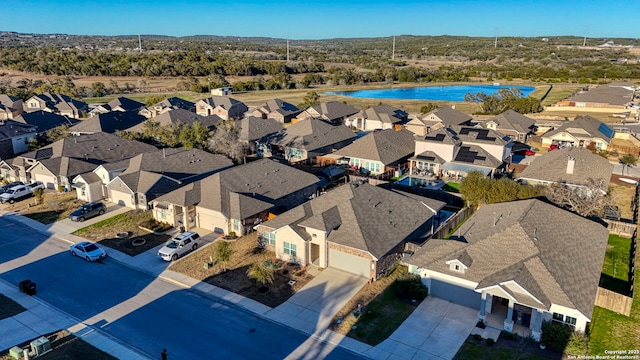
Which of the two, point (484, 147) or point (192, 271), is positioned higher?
point (484, 147)

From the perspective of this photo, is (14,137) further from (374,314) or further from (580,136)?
(580,136)

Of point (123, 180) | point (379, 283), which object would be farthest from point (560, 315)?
point (123, 180)

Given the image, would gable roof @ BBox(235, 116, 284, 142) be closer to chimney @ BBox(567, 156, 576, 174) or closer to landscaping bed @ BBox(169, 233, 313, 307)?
landscaping bed @ BBox(169, 233, 313, 307)

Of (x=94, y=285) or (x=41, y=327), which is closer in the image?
(x=41, y=327)

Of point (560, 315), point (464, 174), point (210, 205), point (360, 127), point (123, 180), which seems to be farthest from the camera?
point (360, 127)

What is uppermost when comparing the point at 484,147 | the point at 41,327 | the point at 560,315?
the point at 484,147

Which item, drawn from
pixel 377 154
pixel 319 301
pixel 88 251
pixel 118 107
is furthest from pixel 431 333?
pixel 118 107

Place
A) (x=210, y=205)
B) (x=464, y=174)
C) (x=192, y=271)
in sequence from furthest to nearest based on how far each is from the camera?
(x=464, y=174), (x=210, y=205), (x=192, y=271)

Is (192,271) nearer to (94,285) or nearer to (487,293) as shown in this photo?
(94,285)
